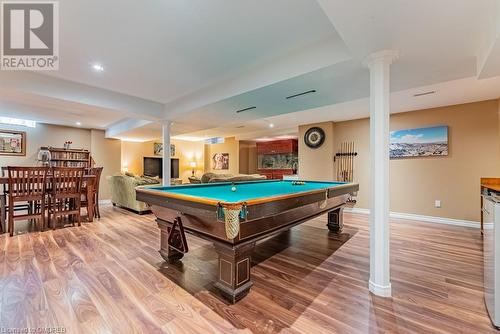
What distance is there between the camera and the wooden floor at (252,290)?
153cm

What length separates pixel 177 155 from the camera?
880cm

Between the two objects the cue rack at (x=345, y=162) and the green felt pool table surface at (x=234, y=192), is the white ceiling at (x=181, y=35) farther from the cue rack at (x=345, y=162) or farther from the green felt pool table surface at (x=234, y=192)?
the cue rack at (x=345, y=162)

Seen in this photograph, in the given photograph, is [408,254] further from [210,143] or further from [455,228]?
[210,143]

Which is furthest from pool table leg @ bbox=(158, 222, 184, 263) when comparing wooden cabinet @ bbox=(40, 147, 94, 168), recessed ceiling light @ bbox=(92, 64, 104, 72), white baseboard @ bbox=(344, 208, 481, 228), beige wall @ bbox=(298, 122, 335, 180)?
wooden cabinet @ bbox=(40, 147, 94, 168)

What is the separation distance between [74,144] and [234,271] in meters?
7.11

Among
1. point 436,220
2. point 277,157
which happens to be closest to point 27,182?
point 277,157

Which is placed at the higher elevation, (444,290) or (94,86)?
(94,86)

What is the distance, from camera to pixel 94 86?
3.60 metres

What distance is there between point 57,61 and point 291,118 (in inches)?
177

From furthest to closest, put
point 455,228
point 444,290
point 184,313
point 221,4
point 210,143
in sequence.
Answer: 1. point 210,143
2. point 455,228
3. point 444,290
4. point 221,4
5. point 184,313

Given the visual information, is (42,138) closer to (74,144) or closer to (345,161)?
(74,144)

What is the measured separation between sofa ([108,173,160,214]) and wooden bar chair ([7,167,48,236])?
160cm

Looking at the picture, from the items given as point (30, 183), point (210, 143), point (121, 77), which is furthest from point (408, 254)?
point (210, 143)

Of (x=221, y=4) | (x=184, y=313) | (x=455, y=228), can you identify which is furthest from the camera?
(x=455, y=228)
